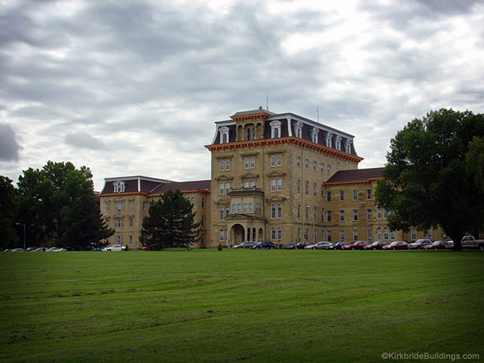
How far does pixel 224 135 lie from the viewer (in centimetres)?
11106

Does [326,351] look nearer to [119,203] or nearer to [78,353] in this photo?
[78,353]

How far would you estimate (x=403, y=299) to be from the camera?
17297 mm

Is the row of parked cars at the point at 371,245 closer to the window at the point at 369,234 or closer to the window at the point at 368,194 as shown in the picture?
the window at the point at 369,234

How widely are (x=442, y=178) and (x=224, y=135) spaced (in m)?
56.7

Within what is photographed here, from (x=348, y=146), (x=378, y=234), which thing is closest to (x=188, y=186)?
(x=348, y=146)

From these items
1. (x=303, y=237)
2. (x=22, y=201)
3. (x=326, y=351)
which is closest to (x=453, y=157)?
(x=303, y=237)

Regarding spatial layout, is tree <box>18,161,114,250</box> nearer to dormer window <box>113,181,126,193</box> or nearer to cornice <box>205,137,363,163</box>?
dormer window <box>113,181,126,193</box>

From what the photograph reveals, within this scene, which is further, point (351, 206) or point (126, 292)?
point (351, 206)

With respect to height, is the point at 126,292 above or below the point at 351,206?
below

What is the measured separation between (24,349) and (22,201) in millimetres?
103108

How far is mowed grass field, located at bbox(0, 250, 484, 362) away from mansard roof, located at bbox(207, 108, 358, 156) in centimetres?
8235

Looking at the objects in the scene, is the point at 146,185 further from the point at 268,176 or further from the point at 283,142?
the point at 283,142

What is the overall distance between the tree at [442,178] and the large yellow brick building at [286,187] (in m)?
36.0

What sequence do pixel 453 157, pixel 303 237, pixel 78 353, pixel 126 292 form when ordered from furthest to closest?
pixel 303 237
pixel 453 157
pixel 126 292
pixel 78 353
